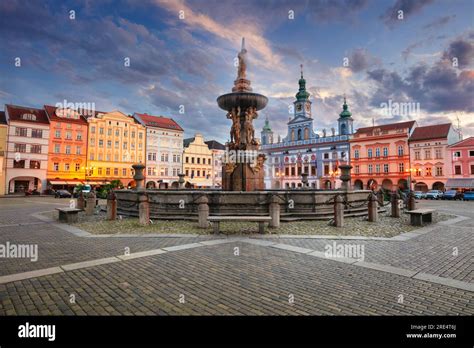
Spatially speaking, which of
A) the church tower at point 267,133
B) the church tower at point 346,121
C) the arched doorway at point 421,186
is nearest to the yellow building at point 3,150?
the church tower at point 267,133

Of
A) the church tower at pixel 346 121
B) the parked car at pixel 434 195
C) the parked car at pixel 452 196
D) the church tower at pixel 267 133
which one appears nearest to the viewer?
the parked car at pixel 452 196

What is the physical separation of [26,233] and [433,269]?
12499 millimetres

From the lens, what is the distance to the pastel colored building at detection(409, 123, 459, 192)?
160 ft

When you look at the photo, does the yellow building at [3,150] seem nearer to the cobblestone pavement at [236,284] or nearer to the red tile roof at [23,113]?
the red tile roof at [23,113]

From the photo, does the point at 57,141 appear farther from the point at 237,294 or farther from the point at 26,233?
the point at 237,294

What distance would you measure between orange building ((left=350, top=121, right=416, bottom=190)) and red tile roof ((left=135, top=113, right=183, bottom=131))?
39445 mm

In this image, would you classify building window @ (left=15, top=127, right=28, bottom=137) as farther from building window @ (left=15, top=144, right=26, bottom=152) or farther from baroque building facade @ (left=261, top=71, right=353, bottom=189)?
baroque building facade @ (left=261, top=71, right=353, bottom=189)

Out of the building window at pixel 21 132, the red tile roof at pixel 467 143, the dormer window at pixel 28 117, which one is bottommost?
the red tile roof at pixel 467 143

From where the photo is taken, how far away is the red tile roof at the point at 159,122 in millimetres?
59688

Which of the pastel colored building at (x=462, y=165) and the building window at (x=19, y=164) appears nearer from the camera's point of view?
the pastel colored building at (x=462, y=165)

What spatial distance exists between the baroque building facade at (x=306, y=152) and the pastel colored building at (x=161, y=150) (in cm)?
2108
